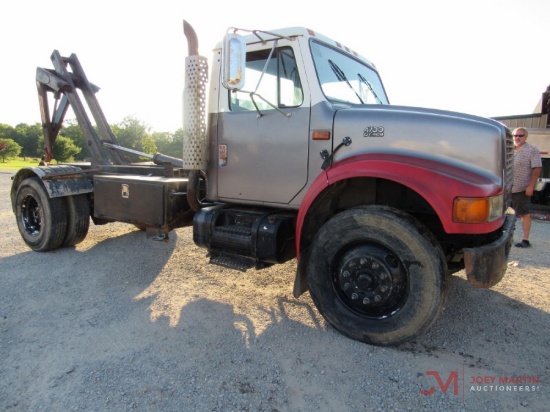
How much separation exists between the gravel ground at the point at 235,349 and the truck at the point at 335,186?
0.36 meters

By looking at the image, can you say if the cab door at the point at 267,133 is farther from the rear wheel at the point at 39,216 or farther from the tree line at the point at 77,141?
the tree line at the point at 77,141

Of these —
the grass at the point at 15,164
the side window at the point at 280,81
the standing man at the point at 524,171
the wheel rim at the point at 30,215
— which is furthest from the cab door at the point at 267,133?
the grass at the point at 15,164

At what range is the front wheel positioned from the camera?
9.07 feet

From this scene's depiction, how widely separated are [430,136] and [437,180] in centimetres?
40

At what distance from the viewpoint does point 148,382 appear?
2.50 metres

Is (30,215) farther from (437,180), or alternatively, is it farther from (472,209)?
(472,209)

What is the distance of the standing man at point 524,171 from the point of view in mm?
5773

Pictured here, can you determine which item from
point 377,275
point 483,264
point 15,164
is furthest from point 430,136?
point 15,164

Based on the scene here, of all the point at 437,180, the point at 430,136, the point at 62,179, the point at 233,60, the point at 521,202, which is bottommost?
the point at 521,202

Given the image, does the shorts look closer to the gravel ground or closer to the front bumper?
the gravel ground

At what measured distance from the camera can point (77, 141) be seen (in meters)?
47.7

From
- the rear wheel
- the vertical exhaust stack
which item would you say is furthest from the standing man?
the rear wheel

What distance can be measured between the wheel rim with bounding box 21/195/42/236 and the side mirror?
426 centimetres

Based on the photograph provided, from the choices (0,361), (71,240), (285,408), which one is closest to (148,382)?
(285,408)
